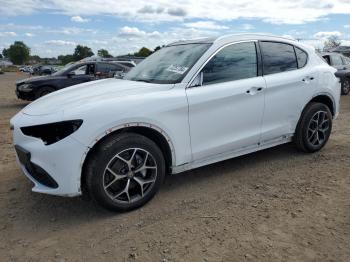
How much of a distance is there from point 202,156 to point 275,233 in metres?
1.20

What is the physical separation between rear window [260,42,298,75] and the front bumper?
2.56m

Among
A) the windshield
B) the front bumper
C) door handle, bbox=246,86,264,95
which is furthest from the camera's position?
door handle, bbox=246,86,264,95

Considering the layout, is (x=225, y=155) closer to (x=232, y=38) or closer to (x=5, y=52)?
(x=232, y=38)

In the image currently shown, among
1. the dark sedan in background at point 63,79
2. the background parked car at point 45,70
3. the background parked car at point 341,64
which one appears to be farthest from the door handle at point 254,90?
the background parked car at point 45,70

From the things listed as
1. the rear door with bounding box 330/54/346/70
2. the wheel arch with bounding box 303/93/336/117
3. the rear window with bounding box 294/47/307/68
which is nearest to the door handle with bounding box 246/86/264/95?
the rear window with bounding box 294/47/307/68

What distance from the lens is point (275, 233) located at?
128 inches

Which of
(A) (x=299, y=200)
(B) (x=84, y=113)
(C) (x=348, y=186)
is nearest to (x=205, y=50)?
(B) (x=84, y=113)

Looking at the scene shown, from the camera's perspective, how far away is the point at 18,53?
394ft

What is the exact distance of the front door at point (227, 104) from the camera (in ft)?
13.2

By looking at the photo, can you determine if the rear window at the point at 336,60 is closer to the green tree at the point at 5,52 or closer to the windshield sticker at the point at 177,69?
the windshield sticker at the point at 177,69

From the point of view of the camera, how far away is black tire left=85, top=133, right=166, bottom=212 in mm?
3436

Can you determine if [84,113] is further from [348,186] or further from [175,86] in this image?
[348,186]

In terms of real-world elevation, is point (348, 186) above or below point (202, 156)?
below

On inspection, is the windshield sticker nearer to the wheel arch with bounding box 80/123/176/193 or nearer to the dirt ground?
the wheel arch with bounding box 80/123/176/193
